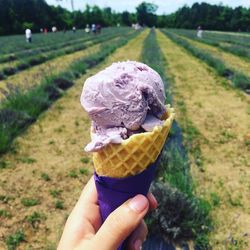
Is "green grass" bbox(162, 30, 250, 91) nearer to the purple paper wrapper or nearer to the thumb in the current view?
the purple paper wrapper

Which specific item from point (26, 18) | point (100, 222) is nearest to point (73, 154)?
point (100, 222)

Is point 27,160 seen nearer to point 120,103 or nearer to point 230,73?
point 120,103

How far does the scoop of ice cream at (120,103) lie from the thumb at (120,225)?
329 mm

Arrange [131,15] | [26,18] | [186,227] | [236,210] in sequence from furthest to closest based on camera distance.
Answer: [131,15] < [26,18] < [236,210] < [186,227]

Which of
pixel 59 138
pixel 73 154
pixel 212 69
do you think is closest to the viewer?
pixel 73 154

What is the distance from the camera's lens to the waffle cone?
1.79 metres

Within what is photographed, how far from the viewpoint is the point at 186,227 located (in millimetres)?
4312

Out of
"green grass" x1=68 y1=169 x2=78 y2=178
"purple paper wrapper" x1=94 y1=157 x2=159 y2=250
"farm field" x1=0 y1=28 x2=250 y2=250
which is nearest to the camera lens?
"purple paper wrapper" x1=94 y1=157 x2=159 y2=250

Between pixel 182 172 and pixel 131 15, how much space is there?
413ft

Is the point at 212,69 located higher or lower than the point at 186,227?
lower

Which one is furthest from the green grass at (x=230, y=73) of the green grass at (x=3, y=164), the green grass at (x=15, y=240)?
the green grass at (x=15, y=240)

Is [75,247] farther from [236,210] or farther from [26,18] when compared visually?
[26,18]

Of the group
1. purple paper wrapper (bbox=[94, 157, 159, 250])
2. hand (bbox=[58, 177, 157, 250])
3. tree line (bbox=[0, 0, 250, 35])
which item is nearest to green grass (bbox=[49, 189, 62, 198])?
hand (bbox=[58, 177, 157, 250])

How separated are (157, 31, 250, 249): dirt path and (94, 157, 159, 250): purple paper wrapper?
2.50 metres
